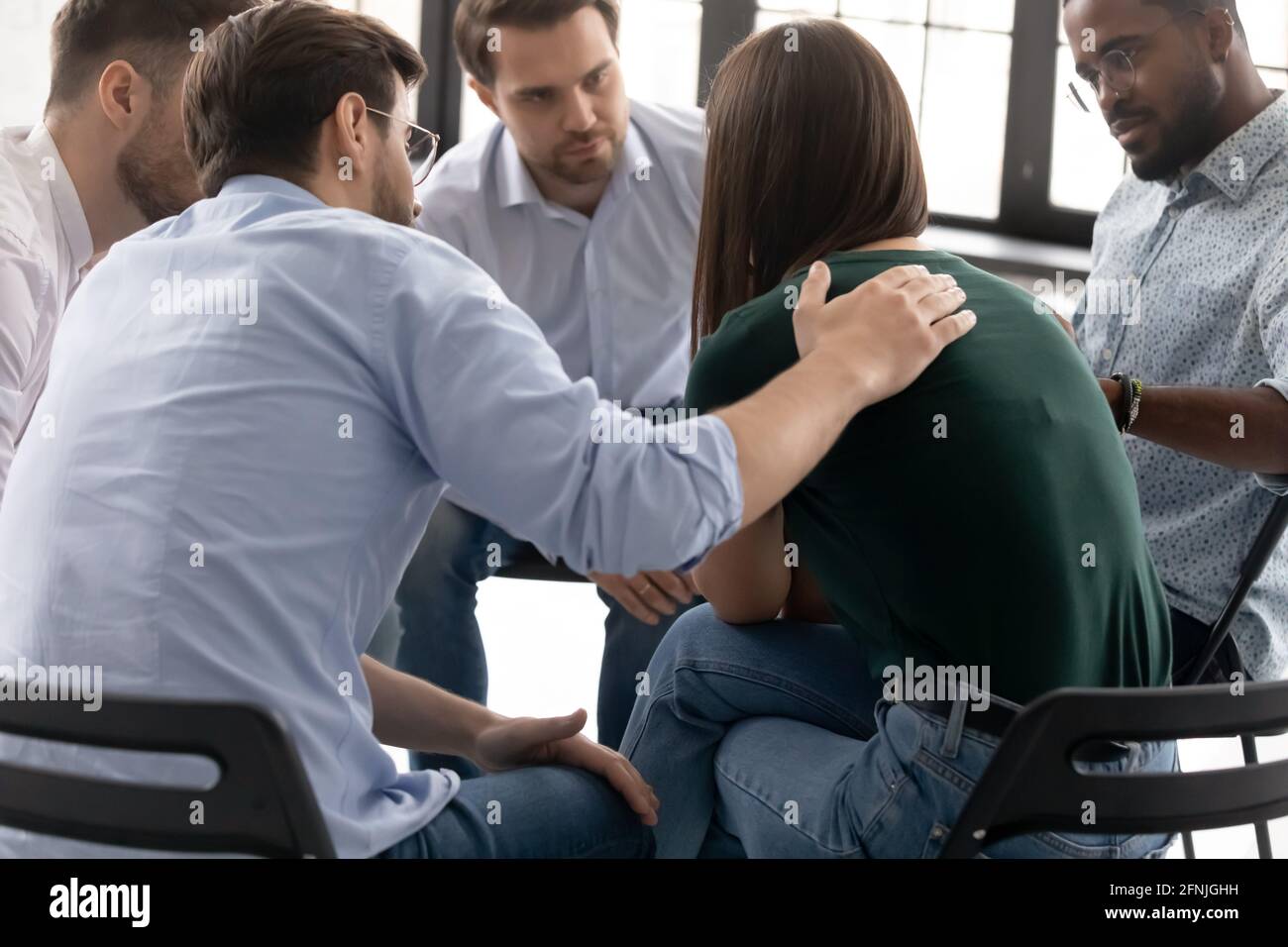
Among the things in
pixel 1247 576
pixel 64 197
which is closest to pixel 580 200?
pixel 64 197

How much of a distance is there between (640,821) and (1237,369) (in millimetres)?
1072

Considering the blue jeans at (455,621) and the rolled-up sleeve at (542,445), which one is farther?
the blue jeans at (455,621)

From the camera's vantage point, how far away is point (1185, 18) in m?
1.96

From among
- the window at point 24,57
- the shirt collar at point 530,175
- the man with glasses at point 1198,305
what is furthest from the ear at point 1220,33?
the window at point 24,57

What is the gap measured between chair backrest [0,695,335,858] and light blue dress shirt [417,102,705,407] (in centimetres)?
158

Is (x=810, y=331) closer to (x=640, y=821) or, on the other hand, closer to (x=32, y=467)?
(x=640, y=821)

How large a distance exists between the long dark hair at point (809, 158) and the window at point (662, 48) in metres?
2.81

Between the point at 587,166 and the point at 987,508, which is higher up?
the point at 587,166

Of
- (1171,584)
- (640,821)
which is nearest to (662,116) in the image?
(1171,584)

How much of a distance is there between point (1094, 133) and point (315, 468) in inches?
143

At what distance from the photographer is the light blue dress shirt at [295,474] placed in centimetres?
102

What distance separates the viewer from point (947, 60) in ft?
13.5

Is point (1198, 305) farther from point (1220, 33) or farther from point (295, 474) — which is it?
point (295, 474)

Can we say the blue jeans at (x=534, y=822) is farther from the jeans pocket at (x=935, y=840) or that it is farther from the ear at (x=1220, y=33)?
the ear at (x=1220, y=33)
